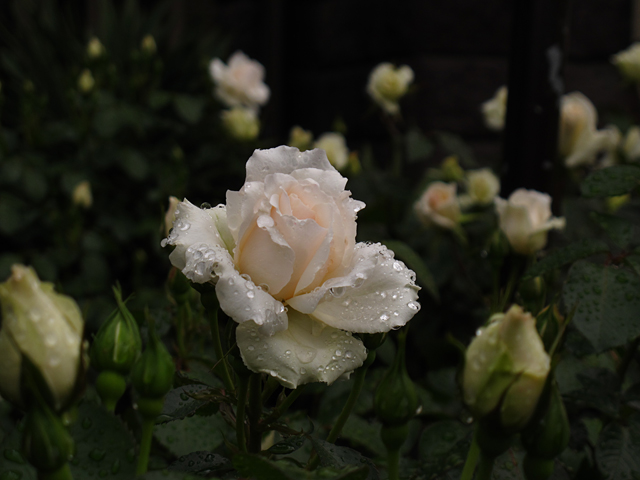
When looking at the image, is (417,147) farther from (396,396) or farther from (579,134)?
(396,396)

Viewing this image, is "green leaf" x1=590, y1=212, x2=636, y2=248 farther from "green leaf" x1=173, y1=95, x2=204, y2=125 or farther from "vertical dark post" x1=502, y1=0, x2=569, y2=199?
"green leaf" x1=173, y1=95, x2=204, y2=125

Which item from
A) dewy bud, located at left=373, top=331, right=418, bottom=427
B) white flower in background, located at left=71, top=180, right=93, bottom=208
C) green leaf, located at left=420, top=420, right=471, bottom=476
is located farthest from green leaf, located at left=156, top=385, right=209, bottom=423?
white flower in background, located at left=71, top=180, right=93, bottom=208

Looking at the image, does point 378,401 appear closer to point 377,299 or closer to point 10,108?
point 377,299

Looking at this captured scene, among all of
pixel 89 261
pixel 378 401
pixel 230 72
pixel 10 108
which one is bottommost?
pixel 89 261

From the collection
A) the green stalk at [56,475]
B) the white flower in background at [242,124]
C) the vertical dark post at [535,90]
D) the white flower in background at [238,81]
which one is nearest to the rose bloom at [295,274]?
the green stalk at [56,475]

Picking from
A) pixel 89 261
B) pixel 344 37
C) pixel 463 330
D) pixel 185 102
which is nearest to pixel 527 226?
pixel 463 330
